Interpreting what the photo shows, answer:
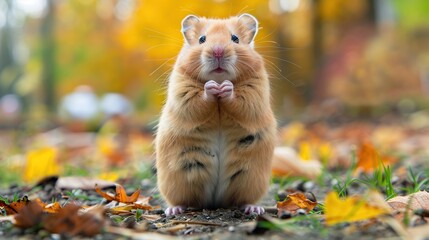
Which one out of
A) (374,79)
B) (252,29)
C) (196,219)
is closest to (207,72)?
(252,29)

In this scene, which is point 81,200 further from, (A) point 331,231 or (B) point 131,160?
(B) point 131,160

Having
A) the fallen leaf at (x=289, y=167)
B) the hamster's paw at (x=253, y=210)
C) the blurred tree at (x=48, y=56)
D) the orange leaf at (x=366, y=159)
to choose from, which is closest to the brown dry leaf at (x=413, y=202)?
the hamster's paw at (x=253, y=210)

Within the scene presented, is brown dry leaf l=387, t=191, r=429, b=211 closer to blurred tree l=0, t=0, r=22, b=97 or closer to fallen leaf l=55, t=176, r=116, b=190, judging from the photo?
fallen leaf l=55, t=176, r=116, b=190

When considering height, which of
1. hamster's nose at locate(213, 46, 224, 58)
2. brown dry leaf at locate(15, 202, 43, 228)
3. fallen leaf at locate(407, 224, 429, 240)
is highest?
hamster's nose at locate(213, 46, 224, 58)

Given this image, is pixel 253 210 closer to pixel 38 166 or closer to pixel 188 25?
pixel 188 25

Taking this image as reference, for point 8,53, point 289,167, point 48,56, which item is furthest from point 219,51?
point 8,53

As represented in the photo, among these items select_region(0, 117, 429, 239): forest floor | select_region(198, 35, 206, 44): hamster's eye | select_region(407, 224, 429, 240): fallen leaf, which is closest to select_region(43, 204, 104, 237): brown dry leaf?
select_region(0, 117, 429, 239): forest floor

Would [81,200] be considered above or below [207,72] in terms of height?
below
